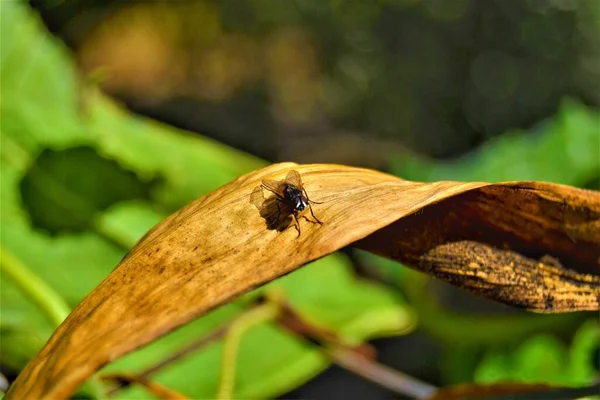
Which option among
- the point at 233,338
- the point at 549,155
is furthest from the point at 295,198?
the point at 549,155

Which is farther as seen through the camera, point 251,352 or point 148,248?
point 251,352

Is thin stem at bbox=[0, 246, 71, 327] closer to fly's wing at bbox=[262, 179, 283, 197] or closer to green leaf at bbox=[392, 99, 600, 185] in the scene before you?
fly's wing at bbox=[262, 179, 283, 197]

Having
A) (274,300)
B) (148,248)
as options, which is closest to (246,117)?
(274,300)

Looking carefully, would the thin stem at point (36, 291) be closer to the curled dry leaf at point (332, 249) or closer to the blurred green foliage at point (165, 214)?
the blurred green foliage at point (165, 214)

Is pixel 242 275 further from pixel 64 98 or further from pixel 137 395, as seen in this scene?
pixel 64 98

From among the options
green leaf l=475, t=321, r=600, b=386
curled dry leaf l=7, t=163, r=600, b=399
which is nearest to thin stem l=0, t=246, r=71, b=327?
curled dry leaf l=7, t=163, r=600, b=399
